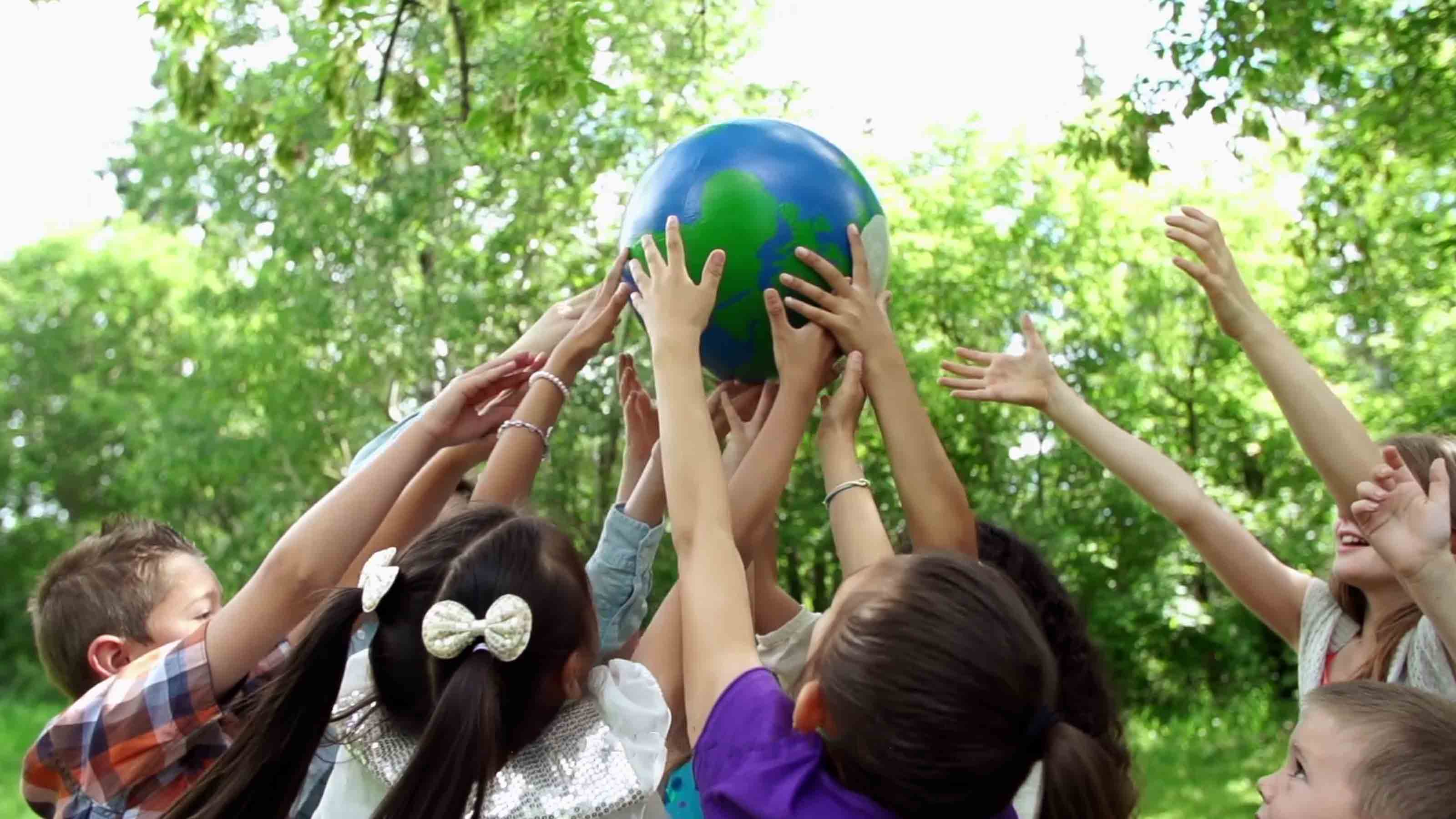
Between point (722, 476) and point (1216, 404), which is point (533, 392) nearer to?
point (722, 476)

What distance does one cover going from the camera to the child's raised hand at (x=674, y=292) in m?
2.86

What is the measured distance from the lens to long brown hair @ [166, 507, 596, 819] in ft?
7.77

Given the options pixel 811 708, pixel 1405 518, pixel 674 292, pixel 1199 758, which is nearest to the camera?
pixel 811 708

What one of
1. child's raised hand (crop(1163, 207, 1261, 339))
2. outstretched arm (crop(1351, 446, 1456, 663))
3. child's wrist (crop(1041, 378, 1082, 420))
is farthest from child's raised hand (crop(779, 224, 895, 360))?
outstretched arm (crop(1351, 446, 1456, 663))

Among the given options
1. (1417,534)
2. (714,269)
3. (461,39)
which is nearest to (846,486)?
(714,269)

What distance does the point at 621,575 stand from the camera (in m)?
→ 3.00

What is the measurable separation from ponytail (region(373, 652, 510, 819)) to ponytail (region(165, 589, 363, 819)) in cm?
27

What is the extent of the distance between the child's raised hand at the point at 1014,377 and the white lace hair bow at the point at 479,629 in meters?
1.37

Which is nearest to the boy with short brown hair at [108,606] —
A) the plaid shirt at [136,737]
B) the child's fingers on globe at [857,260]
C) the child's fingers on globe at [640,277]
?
the plaid shirt at [136,737]

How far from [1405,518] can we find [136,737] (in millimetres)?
2469

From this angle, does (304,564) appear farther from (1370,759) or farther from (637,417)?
(1370,759)

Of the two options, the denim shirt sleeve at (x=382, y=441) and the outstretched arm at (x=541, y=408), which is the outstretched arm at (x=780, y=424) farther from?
the denim shirt sleeve at (x=382, y=441)

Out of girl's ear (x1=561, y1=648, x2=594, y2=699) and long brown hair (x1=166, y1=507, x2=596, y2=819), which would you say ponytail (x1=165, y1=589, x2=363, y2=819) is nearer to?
long brown hair (x1=166, y1=507, x2=596, y2=819)

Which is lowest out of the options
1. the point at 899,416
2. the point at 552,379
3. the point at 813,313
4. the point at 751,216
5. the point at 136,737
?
the point at 136,737
